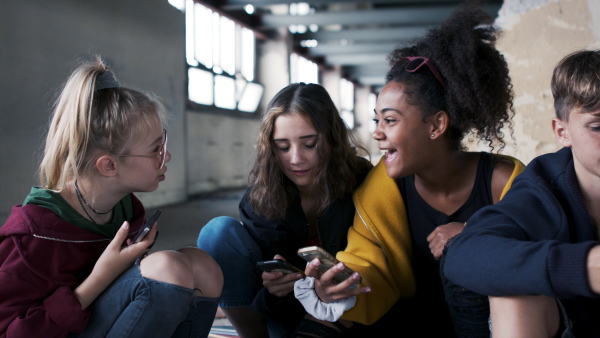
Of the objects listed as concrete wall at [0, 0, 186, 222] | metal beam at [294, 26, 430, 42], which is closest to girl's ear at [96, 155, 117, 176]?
concrete wall at [0, 0, 186, 222]

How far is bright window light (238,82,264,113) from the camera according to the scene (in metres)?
10.5

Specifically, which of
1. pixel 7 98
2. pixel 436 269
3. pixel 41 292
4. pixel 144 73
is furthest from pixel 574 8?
pixel 144 73

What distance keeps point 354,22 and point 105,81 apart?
8.59 metres

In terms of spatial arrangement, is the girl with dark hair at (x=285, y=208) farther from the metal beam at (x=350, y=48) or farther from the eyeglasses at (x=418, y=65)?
the metal beam at (x=350, y=48)

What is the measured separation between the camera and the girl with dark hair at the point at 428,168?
70.1 inches

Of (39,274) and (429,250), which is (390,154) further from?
(39,274)

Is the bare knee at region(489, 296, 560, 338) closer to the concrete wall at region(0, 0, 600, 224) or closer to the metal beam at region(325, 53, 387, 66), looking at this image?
the concrete wall at region(0, 0, 600, 224)

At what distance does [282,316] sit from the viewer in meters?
1.94

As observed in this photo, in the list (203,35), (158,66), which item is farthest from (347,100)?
(158,66)

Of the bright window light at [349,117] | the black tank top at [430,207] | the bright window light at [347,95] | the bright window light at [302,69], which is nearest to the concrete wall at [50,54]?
the black tank top at [430,207]

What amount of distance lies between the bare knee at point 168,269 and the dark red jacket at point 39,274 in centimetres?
18

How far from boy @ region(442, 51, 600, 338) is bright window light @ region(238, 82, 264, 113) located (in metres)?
9.27

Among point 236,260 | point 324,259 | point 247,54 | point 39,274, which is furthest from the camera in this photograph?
point 247,54

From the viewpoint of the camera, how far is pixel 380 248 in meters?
1.79
